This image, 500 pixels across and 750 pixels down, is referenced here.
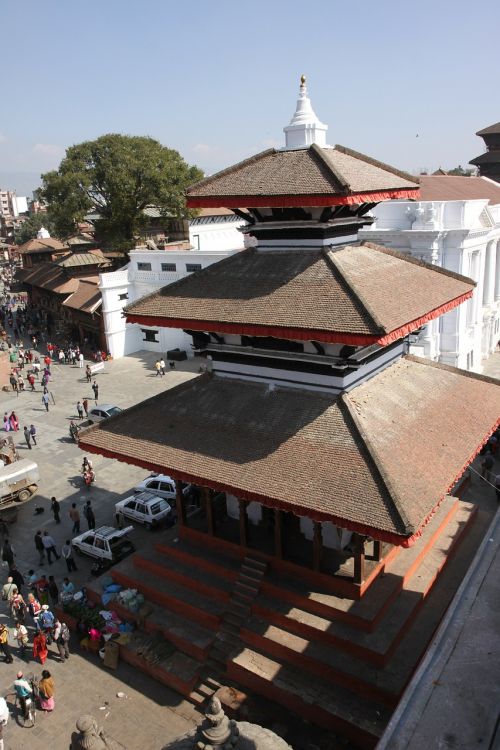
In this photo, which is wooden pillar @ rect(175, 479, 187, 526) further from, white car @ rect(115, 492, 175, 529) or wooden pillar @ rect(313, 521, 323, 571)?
wooden pillar @ rect(313, 521, 323, 571)

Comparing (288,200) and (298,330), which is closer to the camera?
(298,330)

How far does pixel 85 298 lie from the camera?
41.5 m

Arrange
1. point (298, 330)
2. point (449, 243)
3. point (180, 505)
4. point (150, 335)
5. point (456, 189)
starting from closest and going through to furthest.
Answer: point (298, 330) < point (180, 505) < point (449, 243) < point (456, 189) < point (150, 335)

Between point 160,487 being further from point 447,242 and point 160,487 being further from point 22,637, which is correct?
point 447,242

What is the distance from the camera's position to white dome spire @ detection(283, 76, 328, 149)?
12.7 metres

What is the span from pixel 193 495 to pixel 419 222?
19.4m

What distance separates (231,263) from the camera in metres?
13.7

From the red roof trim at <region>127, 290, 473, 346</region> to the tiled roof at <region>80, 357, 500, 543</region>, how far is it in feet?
5.91

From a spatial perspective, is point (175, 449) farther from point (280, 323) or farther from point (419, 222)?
point (419, 222)

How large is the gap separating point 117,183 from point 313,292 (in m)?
37.4

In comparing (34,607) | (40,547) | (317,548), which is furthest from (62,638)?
(317,548)

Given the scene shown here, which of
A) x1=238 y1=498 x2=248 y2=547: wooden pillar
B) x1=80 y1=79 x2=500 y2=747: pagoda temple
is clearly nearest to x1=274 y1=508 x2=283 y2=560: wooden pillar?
x1=80 y1=79 x2=500 y2=747: pagoda temple

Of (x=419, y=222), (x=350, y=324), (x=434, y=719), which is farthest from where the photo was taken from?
(x=419, y=222)

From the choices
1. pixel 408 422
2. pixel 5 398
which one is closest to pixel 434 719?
pixel 408 422
